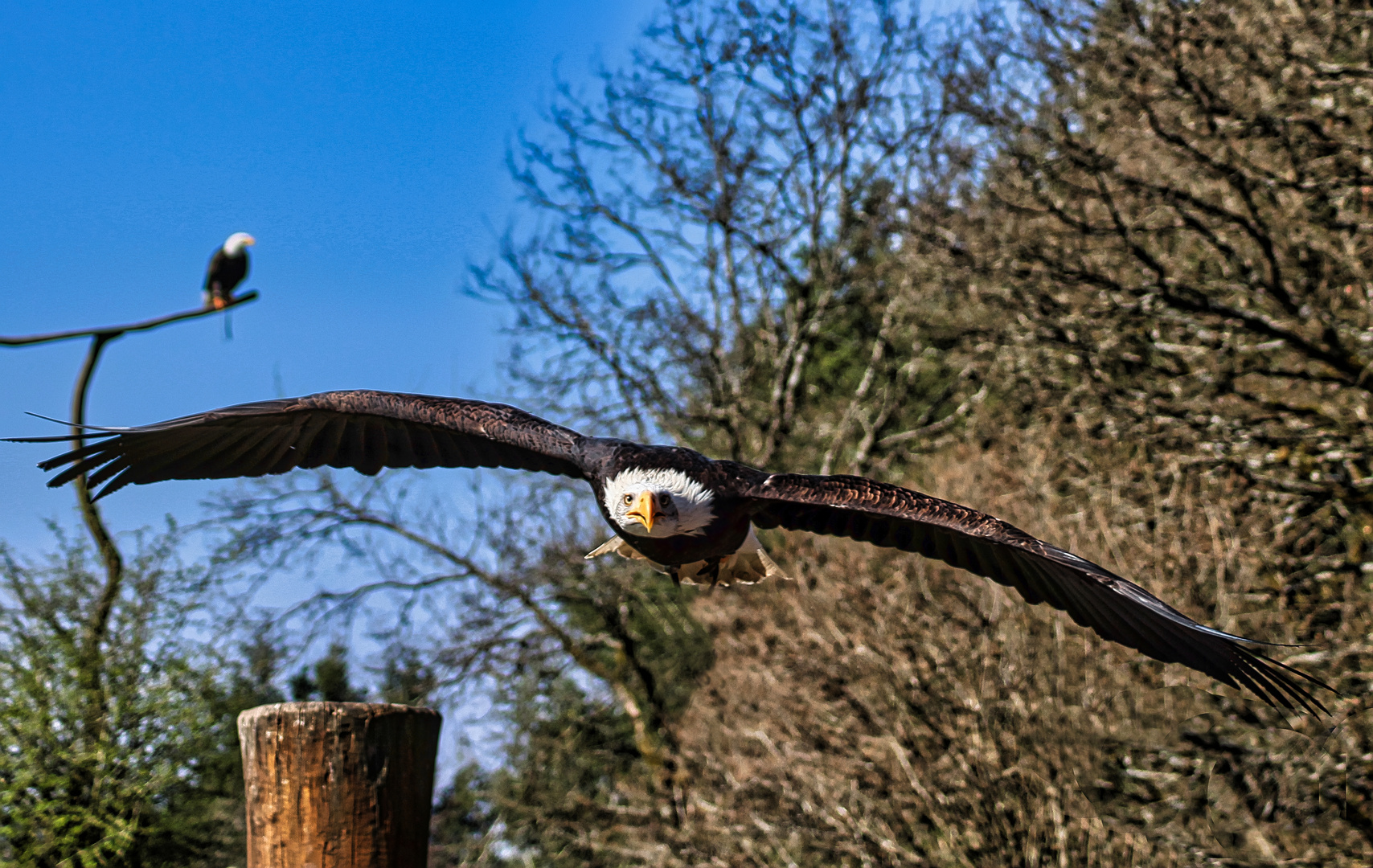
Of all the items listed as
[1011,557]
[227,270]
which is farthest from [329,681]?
[1011,557]

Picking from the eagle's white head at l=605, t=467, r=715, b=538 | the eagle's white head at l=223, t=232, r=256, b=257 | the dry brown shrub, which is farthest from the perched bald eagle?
the eagle's white head at l=605, t=467, r=715, b=538

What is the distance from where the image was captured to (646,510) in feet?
13.3

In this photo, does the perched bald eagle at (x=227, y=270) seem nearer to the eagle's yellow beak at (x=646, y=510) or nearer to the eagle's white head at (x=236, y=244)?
the eagle's white head at (x=236, y=244)

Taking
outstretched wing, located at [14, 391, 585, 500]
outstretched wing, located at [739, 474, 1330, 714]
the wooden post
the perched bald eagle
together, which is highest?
the perched bald eagle

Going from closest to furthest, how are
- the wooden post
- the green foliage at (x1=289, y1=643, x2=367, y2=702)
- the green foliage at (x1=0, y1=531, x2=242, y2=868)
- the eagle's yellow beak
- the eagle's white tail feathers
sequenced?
the wooden post < the eagle's yellow beak < the eagle's white tail feathers < the green foliage at (x1=0, y1=531, x2=242, y2=868) < the green foliage at (x1=289, y1=643, x2=367, y2=702)

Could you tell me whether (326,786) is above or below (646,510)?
below

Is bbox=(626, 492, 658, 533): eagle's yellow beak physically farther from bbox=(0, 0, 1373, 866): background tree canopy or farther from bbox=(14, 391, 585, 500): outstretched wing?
bbox=(0, 0, 1373, 866): background tree canopy

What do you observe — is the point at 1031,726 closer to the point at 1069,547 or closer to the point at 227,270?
the point at 1069,547

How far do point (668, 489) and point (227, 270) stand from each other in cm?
720

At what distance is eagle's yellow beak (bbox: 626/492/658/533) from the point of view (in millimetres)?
4055

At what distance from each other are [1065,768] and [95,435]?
23.1 ft

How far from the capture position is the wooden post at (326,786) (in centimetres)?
343

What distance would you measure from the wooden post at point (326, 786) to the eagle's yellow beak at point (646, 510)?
3.24ft

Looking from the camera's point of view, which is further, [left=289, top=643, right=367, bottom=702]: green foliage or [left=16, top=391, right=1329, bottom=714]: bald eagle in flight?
[left=289, top=643, right=367, bottom=702]: green foliage
